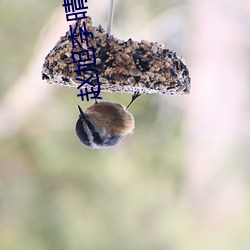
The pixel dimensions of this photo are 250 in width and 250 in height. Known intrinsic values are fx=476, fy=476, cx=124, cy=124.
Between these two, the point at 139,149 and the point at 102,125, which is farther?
the point at 139,149

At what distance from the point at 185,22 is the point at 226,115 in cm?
60

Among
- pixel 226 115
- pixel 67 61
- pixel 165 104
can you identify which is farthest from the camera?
pixel 165 104

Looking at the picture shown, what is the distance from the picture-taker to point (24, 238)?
2.90m

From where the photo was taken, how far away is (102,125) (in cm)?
117

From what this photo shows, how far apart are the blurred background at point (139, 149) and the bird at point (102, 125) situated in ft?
4.84

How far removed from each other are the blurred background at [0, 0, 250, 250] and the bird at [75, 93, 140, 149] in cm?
148

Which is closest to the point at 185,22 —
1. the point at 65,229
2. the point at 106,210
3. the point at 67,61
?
the point at 106,210

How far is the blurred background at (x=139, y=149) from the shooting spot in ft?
8.86

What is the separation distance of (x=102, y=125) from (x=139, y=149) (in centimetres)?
190

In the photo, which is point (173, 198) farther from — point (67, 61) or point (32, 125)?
point (67, 61)

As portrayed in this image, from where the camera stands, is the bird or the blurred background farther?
the blurred background

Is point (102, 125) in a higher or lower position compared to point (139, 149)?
lower

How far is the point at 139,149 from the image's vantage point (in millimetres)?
3059

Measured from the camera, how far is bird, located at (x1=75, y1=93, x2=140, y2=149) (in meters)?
1.14
